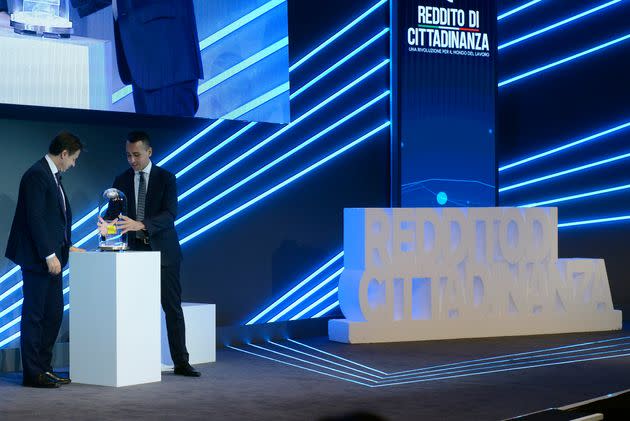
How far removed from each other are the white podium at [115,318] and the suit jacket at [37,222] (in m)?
0.25

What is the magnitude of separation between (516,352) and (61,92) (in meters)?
3.49

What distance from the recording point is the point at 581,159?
33.1 feet

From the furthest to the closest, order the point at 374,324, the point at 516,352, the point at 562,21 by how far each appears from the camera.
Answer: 1. the point at 562,21
2. the point at 374,324
3. the point at 516,352

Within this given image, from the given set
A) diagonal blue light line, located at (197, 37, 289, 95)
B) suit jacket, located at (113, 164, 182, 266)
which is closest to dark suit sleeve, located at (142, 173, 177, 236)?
suit jacket, located at (113, 164, 182, 266)

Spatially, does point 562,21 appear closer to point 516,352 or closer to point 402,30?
point 402,30

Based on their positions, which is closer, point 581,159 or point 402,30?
point 402,30

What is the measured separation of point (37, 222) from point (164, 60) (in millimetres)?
2077

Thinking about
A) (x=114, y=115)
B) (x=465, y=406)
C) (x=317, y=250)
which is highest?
(x=114, y=115)

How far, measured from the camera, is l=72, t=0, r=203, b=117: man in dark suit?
739cm

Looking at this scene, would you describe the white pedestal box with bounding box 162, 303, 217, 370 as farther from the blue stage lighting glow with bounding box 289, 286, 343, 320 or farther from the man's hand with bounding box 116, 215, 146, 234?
the blue stage lighting glow with bounding box 289, 286, 343, 320

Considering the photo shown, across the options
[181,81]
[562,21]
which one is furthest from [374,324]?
[562,21]

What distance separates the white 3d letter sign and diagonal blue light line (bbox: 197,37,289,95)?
51.7 inches

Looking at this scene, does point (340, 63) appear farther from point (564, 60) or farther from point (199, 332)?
point (199, 332)

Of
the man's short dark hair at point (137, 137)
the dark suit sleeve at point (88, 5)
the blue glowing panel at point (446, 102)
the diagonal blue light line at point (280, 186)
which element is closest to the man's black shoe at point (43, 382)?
the man's short dark hair at point (137, 137)
